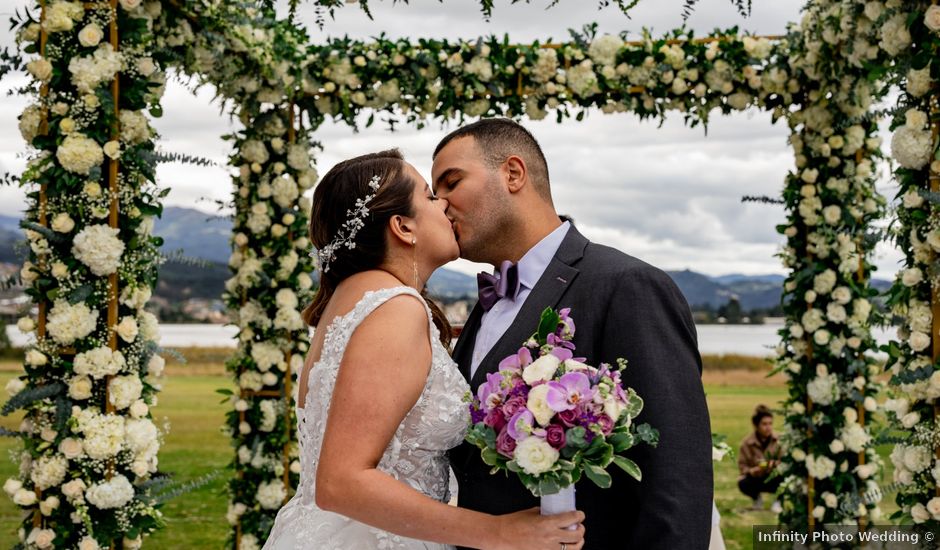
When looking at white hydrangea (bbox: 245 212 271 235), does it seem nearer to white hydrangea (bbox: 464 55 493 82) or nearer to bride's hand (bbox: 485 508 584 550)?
white hydrangea (bbox: 464 55 493 82)

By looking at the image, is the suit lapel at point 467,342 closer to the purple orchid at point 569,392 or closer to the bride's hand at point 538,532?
the bride's hand at point 538,532

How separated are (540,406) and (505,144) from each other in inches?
48.3

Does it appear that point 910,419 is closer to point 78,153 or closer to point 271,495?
point 78,153

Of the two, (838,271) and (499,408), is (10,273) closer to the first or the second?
(499,408)

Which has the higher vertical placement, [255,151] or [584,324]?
[255,151]

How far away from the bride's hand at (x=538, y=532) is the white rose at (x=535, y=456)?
24 cm

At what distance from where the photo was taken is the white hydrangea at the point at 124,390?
4117 mm

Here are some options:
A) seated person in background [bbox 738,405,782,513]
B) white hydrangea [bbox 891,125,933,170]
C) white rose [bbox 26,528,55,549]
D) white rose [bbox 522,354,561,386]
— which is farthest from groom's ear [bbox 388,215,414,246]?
seated person in background [bbox 738,405,782,513]

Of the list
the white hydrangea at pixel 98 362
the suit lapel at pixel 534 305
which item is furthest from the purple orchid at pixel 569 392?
the white hydrangea at pixel 98 362

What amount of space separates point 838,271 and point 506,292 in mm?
4372

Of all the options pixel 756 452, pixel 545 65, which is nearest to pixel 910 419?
pixel 545 65

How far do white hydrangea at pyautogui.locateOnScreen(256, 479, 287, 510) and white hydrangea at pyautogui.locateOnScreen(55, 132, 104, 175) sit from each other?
3070 mm

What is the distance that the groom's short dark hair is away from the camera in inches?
117

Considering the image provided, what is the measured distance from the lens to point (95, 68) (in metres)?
4.03
